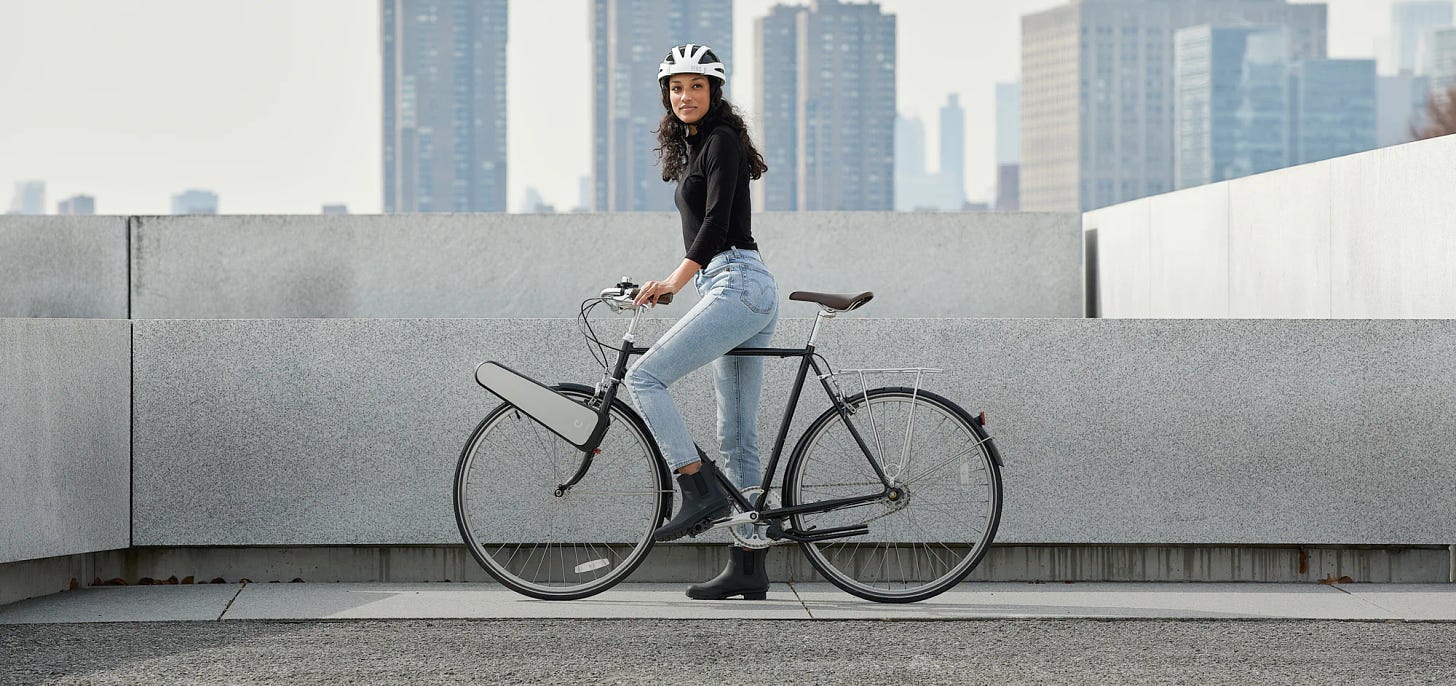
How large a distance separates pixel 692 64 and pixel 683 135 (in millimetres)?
227

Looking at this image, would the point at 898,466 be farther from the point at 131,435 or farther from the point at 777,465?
the point at 131,435

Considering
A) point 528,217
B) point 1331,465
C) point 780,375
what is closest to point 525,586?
point 780,375

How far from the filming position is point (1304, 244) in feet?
22.6

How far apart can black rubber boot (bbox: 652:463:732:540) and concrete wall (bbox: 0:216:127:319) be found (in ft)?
21.6

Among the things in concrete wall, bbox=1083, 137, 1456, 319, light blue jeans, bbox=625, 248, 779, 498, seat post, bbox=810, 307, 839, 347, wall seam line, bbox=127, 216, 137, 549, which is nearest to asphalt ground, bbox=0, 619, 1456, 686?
light blue jeans, bbox=625, 248, 779, 498

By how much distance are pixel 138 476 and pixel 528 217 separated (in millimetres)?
5436

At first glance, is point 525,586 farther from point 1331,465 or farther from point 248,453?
point 1331,465

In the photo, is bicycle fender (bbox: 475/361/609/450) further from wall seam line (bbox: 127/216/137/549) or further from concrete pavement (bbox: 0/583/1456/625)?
wall seam line (bbox: 127/216/137/549)

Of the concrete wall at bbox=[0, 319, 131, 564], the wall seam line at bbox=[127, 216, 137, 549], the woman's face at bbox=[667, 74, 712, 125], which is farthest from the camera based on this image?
the wall seam line at bbox=[127, 216, 137, 549]

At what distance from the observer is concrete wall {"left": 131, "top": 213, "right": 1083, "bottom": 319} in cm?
1034

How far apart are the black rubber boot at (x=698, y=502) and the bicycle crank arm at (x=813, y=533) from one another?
0.66ft

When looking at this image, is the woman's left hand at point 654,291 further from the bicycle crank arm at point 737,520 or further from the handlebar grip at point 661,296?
the bicycle crank arm at point 737,520

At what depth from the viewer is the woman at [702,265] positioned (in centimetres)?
445

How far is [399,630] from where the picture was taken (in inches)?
170
